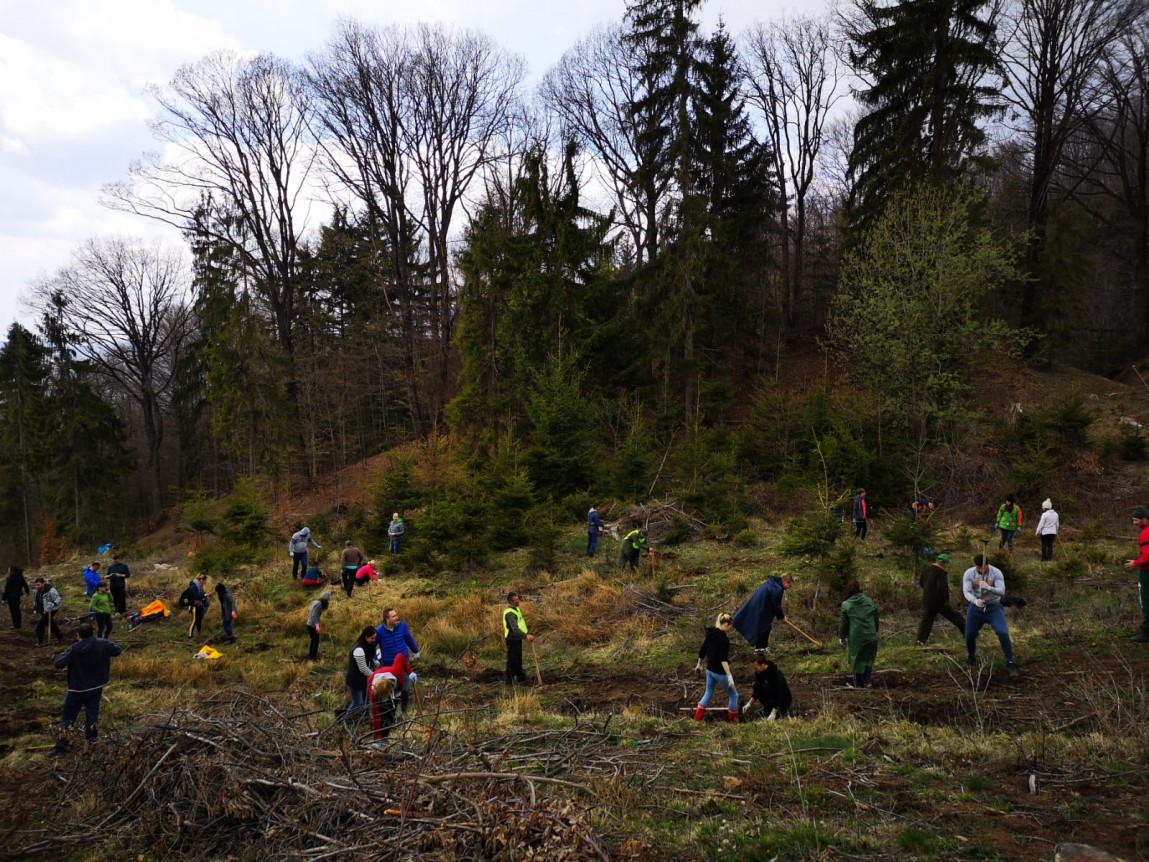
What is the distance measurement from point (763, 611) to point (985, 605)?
271 centimetres

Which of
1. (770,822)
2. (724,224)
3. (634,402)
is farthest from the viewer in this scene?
(724,224)

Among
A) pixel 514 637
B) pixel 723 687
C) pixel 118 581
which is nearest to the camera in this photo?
pixel 723 687

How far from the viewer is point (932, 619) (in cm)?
995

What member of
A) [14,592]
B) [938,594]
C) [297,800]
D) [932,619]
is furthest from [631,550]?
[14,592]

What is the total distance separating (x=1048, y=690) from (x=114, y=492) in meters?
46.9

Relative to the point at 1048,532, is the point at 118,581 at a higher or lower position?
lower

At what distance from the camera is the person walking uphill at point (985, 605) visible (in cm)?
853

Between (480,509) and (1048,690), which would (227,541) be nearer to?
(480,509)

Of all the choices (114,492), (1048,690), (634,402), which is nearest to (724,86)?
(634,402)

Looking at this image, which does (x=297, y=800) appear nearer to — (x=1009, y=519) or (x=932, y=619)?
(x=932, y=619)

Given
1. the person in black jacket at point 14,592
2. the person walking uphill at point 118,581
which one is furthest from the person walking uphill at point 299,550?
the person in black jacket at point 14,592

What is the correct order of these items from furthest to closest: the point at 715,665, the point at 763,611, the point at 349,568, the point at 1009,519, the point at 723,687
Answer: the point at 349,568
the point at 1009,519
the point at 763,611
the point at 723,687
the point at 715,665

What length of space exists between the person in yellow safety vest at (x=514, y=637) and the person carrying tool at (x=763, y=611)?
10.3 ft

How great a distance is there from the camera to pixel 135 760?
6238mm
